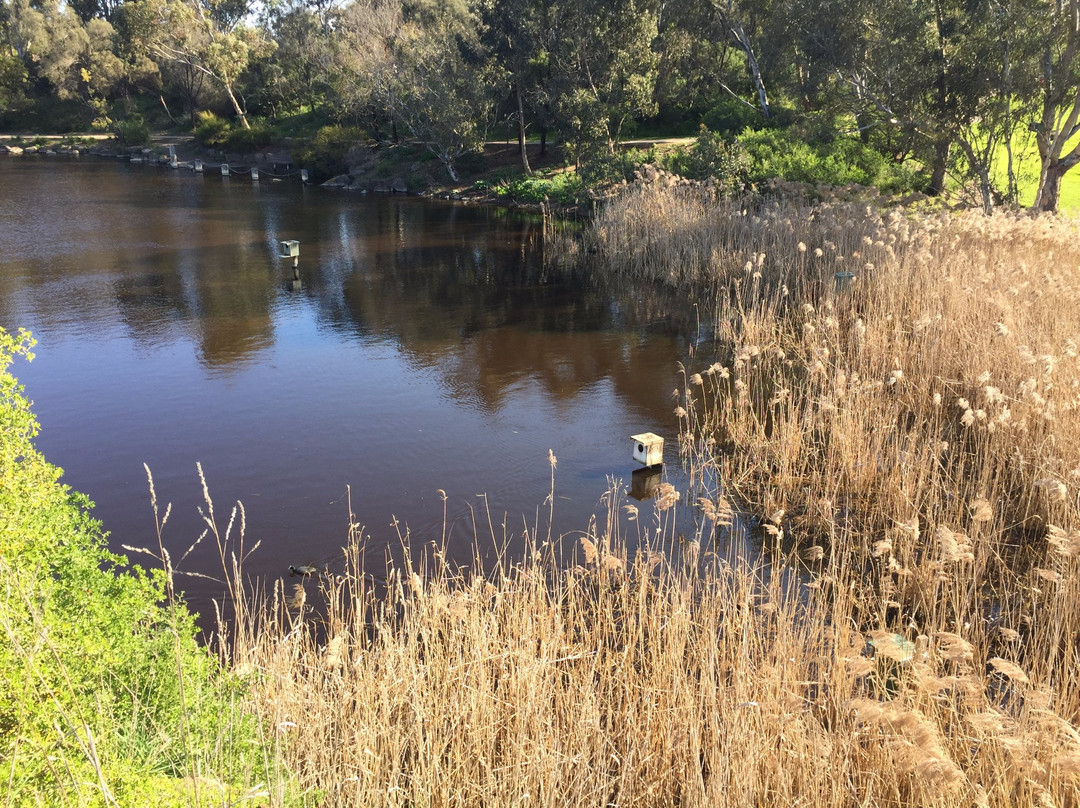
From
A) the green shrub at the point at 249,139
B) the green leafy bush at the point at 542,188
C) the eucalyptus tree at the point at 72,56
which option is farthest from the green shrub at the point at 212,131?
the green leafy bush at the point at 542,188

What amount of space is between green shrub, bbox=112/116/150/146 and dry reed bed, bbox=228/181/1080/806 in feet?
149

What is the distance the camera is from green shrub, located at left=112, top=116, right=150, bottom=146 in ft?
145

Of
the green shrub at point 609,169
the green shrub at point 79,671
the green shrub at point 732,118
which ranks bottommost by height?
Answer: the green shrub at point 79,671

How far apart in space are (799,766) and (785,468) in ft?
13.5

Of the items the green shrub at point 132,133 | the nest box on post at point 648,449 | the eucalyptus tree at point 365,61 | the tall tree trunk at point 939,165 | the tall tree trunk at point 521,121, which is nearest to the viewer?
the nest box on post at point 648,449

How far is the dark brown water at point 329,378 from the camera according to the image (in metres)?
7.20

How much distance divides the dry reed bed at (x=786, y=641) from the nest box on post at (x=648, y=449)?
0.41 meters

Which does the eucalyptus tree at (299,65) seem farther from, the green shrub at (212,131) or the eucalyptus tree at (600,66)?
the eucalyptus tree at (600,66)

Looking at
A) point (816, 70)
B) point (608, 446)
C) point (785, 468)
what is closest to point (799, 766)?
point (785, 468)

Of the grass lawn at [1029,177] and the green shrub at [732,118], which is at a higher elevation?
the green shrub at [732,118]

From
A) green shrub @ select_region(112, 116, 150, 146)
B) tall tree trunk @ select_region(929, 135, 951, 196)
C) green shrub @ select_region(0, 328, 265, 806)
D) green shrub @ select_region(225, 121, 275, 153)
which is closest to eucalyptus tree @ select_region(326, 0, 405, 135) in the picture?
green shrub @ select_region(225, 121, 275, 153)

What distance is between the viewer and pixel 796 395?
9.25m

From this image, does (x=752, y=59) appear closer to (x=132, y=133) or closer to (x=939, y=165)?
(x=939, y=165)

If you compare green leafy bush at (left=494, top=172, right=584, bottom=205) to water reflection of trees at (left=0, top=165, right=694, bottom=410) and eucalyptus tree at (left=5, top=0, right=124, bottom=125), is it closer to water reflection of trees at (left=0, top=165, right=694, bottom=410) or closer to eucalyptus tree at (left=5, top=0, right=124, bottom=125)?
water reflection of trees at (left=0, top=165, right=694, bottom=410)
